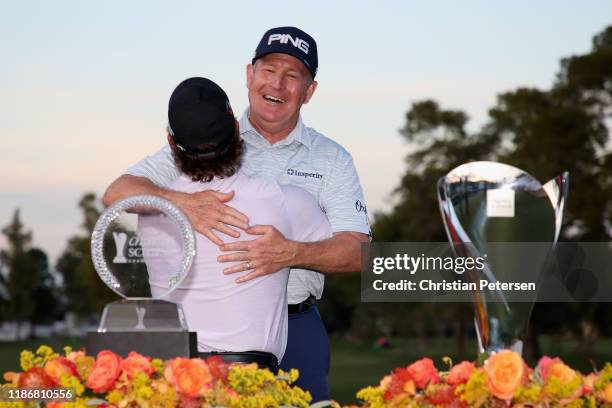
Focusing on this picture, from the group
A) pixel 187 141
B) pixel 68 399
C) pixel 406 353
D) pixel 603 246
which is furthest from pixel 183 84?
pixel 406 353

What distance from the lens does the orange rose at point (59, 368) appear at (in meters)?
2.52

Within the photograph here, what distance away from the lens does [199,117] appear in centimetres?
284

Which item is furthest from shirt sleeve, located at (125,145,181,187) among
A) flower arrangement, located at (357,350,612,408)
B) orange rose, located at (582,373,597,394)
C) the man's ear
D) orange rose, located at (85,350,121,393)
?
orange rose, located at (582,373,597,394)

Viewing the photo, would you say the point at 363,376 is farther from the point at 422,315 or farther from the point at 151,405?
the point at 151,405

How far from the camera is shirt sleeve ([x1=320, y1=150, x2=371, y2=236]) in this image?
11.6 ft

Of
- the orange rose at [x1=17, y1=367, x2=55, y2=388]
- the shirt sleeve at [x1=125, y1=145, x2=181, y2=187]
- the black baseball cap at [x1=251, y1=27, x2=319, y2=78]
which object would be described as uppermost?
the black baseball cap at [x1=251, y1=27, x2=319, y2=78]

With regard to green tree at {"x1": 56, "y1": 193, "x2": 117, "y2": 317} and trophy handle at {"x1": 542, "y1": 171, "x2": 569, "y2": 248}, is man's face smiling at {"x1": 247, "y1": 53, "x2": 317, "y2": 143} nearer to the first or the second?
trophy handle at {"x1": 542, "y1": 171, "x2": 569, "y2": 248}

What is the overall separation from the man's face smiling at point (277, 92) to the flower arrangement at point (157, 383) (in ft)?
4.96

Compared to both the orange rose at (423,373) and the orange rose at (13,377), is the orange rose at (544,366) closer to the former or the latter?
the orange rose at (423,373)

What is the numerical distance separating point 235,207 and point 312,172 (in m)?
0.95

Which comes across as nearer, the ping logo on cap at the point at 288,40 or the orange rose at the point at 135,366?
the orange rose at the point at 135,366

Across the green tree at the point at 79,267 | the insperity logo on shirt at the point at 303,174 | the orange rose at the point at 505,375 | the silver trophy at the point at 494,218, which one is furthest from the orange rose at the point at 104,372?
the green tree at the point at 79,267

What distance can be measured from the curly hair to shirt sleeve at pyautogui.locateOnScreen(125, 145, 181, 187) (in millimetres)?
454

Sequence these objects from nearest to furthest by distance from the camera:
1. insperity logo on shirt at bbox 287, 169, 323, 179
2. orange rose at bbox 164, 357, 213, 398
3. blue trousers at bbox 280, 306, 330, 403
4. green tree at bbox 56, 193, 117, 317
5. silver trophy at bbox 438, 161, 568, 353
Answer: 1. orange rose at bbox 164, 357, 213, 398
2. blue trousers at bbox 280, 306, 330, 403
3. insperity logo on shirt at bbox 287, 169, 323, 179
4. silver trophy at bbox 438, 161, 568, 353
5. green tree at bbox 56, 193, 117, 317
